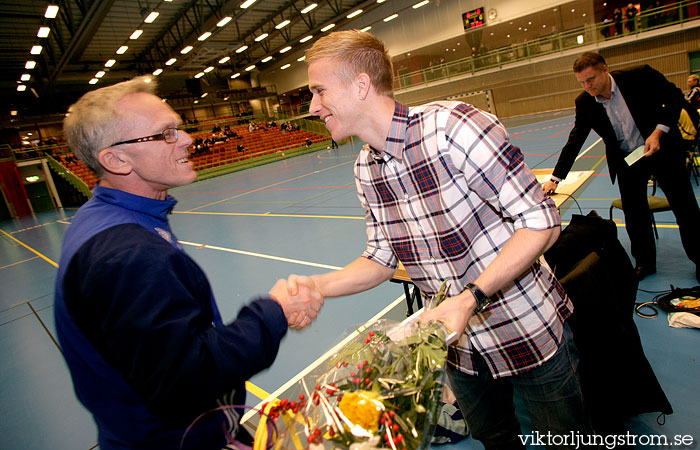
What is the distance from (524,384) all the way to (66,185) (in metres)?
29.3

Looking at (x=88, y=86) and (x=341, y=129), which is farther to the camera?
(x=88, y=86)

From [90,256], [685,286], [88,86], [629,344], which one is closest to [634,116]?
[685,286]

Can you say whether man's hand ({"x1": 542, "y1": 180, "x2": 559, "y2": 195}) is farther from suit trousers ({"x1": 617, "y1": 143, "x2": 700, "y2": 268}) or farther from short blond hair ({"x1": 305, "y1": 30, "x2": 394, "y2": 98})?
short blond hair ({"x1": 305, "y1": 30, "x2": 394, "y2": 98})

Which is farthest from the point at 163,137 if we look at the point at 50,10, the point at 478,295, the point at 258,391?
the point at 50,10

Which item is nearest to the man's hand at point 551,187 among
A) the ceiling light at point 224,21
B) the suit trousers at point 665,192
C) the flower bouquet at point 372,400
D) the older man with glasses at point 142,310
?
the suit trousers at point 665,192

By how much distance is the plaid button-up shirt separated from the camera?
133 centimetres

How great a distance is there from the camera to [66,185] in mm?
23688

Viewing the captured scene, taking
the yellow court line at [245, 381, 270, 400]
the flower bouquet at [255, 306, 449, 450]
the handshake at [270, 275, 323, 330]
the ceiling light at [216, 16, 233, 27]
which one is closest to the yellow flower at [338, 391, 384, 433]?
the flower bouquet at [255, 306, 449, 450]

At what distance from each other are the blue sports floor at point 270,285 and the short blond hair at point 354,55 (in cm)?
107

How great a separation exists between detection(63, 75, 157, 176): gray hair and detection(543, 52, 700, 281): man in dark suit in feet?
11.1

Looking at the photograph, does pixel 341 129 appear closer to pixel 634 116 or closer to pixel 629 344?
pixel 629 344

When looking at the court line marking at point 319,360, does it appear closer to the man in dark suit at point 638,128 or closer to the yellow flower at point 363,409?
the yellow flower at point 363,409

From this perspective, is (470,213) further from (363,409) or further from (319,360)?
(319,360)

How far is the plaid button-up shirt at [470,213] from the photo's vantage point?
133cm
